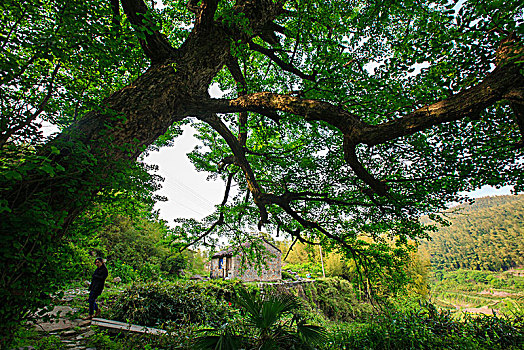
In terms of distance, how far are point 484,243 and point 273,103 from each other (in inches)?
3154

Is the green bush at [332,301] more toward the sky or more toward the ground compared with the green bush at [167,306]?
more toward the ground

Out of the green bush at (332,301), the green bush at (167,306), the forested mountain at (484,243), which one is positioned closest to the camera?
the green bush at (167,306)

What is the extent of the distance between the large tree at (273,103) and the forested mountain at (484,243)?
5037cm

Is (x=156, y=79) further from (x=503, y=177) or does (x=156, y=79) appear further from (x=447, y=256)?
(x=447, y=256)

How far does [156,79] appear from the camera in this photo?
2.92 meters

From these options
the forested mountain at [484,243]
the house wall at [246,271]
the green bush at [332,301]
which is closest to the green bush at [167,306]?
the green bush at [332,301]

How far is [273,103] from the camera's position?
321 centimetres

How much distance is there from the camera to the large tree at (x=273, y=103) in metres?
1.60

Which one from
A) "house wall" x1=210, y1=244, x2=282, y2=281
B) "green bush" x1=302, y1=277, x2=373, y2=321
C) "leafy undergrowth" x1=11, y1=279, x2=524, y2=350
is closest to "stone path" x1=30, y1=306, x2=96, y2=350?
"leafy undergrowth" x1=11, y1=279, x2=524, y2=350

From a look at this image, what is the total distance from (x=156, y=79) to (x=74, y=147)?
1531 millimetres

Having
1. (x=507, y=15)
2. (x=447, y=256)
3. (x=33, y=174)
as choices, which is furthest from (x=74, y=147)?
(x=447, y=256)

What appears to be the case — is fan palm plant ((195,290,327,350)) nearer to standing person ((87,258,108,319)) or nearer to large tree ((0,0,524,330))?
large tree ((0,0,524,330))

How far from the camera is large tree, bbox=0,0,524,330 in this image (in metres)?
1.60

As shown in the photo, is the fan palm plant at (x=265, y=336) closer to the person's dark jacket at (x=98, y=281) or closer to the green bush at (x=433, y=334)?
the green bush at (x=433, y=334)
